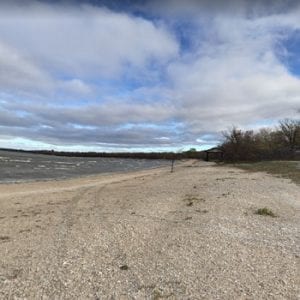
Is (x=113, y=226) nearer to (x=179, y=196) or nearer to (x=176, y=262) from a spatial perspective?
(x=176, y=262)

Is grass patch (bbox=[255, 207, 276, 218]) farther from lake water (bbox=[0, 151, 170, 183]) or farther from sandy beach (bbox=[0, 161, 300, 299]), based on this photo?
lake water (bbox=[0, 151, 170, 183])

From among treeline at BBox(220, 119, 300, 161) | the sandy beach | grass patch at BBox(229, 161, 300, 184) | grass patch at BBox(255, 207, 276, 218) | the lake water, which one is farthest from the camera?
treeline at BBox(220, 119, 300, 161)

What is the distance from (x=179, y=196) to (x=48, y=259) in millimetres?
9295

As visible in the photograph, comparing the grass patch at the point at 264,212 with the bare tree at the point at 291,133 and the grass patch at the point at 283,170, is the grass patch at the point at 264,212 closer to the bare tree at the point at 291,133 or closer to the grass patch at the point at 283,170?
the grass patch at the point at 283,170

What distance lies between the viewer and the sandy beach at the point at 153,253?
5605mm

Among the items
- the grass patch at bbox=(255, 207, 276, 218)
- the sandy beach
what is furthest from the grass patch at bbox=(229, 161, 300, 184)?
the sandy beach

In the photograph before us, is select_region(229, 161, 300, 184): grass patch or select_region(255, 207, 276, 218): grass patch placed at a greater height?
select_region(229, 161, 300, 184): grass patch

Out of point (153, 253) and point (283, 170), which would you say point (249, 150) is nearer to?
point (283, 170)

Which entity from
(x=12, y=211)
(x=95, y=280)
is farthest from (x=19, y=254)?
(x=12, y=211)

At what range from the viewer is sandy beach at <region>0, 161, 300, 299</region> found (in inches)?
221

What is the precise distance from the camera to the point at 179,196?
624 inches

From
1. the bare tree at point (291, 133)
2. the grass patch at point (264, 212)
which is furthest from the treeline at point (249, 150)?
the grass patch at point (264, 212)

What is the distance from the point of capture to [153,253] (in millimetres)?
7367

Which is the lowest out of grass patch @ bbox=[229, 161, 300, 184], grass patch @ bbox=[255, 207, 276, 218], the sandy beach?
the sandy beach
